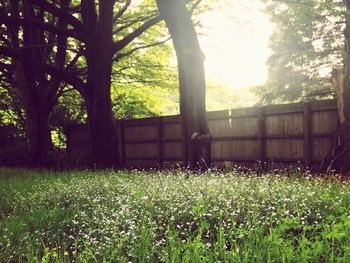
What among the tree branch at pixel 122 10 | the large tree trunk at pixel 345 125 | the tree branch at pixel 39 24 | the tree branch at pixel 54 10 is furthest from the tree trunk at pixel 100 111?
the large tree trunk at pixel 345 125

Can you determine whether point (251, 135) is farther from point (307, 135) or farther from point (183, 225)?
point (183, 225)

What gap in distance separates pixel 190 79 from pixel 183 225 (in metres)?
7.19

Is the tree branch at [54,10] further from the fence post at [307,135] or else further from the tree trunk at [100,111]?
the fence post at [307,135]

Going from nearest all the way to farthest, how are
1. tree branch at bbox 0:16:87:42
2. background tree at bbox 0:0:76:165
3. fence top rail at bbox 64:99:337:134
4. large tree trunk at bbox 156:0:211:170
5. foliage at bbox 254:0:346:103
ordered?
large tree trunk at bbox 156:0:211:170 → fence top rail at bbox 64:99:337:134 → tree branch at bbox 0:16:87:42 → background tree at bbox 0:0:76:165 → foliage at bbox 254:0:346:103

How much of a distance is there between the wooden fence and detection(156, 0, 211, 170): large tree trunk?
2.33 meters

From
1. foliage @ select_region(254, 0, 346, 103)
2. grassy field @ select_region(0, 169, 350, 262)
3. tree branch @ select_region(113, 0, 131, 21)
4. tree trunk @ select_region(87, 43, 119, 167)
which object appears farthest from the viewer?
foliage @ select_region(254, 0, 346, 103)

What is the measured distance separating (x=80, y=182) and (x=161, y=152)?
30.4 feet

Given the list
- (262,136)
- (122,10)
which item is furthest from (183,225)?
(122,10)

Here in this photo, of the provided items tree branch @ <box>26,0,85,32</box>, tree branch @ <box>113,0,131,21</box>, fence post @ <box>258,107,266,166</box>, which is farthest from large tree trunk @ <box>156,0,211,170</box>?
tree branch @ <box>113,0,131,21</box>

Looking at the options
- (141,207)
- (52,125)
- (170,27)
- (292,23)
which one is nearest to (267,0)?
(292,23)

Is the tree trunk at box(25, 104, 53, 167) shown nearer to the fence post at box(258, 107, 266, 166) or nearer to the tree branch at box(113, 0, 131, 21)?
the tree branch at box(113, 0, 131, 21)

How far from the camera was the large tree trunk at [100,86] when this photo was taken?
15.0m

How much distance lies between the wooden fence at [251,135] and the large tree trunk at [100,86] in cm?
272

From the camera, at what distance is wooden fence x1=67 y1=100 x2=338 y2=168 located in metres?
12.3
